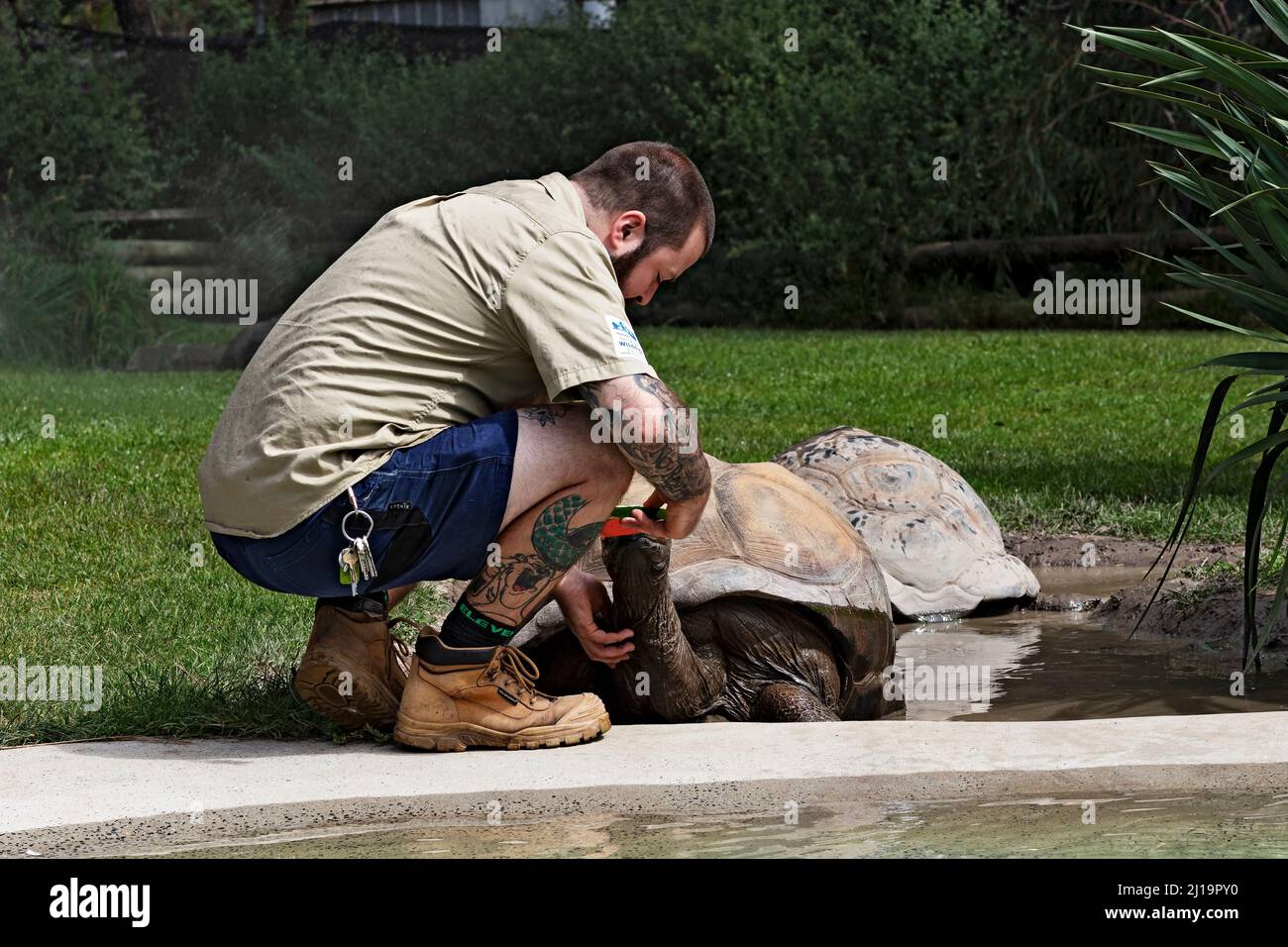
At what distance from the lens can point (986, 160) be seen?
18.9 metres

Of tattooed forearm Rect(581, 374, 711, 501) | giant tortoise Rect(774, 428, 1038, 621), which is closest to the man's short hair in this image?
tattooed forearm Rect(581, 374, 711, 501)

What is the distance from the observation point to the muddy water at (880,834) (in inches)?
119

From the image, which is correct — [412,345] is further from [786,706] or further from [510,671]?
[786,706]

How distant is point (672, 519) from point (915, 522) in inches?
111

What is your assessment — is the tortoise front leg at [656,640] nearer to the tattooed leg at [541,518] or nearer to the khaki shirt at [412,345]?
the tattooed leg at [541,518]

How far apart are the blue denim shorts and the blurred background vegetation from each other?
513 inches

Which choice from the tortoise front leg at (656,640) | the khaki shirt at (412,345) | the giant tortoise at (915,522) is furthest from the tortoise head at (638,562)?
the giant tortoise at (915,522)

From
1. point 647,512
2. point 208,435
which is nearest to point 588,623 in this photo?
point 647,512

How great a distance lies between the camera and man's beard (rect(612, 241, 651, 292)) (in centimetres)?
372

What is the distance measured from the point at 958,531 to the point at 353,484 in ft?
11.0

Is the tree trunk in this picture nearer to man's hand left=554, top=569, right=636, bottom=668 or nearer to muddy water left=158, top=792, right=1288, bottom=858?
man's hand left=554, top=569, right=636, bottom=668

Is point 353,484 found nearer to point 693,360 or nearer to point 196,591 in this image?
point 196,591

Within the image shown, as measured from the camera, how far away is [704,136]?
770 inches

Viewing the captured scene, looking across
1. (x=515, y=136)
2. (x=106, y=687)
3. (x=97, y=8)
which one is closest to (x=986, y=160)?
(x=515, y=136)
